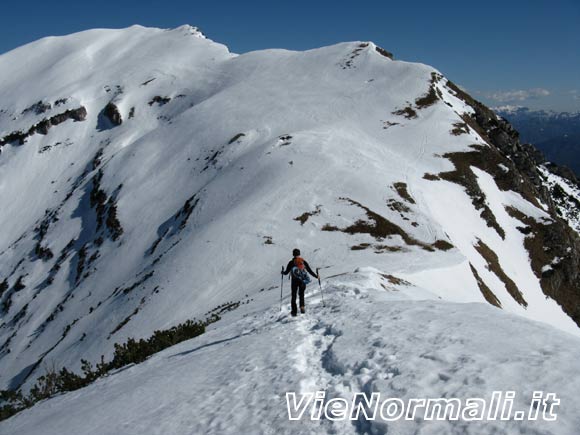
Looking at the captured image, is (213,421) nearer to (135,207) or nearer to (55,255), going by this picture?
(135,207)

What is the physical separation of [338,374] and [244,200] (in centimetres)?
3758

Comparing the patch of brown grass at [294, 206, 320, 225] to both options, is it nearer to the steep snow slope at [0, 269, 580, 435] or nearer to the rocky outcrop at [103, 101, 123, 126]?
the steep snow slope at [0, 269, 580, 435]

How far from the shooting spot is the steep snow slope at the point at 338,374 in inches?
315

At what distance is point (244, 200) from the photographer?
46875 mm

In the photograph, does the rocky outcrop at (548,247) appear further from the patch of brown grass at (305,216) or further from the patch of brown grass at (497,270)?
the patch of brown grass at (305,216)

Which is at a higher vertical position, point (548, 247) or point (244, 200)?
point (244, 200)

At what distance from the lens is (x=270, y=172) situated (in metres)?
50.9

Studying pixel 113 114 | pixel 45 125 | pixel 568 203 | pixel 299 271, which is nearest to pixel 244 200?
pixel 299 271

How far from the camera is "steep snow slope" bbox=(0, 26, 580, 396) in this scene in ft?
115

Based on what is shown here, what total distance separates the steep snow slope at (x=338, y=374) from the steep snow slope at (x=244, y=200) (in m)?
11.8

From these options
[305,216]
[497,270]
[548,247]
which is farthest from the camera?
[548,247]

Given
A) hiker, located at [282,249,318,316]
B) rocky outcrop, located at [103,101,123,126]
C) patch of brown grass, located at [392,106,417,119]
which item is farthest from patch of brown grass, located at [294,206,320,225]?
rocky outcrop, located at [103,101,123,126]

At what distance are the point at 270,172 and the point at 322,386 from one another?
139ft

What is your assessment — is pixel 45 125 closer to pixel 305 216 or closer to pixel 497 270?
pixel 305 216
